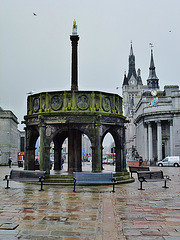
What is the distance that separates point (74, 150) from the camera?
17.5 m

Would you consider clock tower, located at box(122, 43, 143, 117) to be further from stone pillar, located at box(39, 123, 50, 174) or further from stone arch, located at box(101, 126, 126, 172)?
stone pillar, located at box(39, 123, 50, 174)

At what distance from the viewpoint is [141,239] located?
6121mm

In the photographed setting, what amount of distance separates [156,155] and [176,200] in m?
62.4

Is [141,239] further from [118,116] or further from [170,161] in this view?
[170,161]

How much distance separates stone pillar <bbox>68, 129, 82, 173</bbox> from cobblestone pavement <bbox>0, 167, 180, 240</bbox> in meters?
5.47

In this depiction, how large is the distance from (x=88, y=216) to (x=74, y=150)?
9413 mm

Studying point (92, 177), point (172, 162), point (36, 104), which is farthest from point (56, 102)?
point (172, 162)

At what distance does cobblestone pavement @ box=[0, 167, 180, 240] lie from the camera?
647cm

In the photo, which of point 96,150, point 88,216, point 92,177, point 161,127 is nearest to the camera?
point 88,216

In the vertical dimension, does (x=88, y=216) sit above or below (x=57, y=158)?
below

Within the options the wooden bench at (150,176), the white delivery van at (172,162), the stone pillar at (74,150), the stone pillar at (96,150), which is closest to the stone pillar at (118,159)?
the stone pillar at (74,150)

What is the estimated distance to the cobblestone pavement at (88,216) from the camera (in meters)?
6.47

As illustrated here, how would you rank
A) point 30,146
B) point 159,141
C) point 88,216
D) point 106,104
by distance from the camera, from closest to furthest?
point 88,216, point 106,104, point 30,146, point 159,141

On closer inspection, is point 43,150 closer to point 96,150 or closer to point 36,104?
point 36,104
